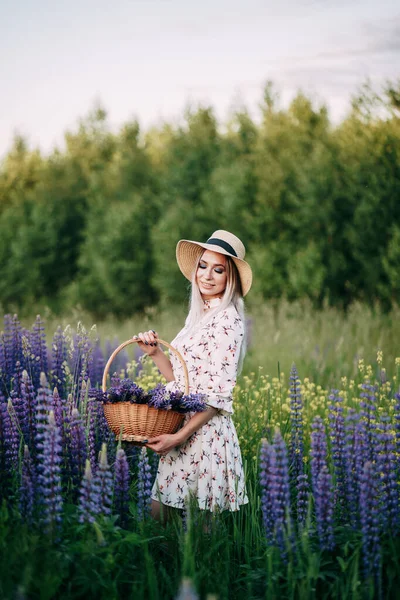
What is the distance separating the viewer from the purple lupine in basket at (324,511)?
119 inches

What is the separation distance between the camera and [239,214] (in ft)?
52.0

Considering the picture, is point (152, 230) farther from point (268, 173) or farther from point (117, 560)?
point (117, 560)

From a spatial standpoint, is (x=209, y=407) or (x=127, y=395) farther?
(x=209, y=407)

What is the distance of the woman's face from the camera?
4070 millimetres

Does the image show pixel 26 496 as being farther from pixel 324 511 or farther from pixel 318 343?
pixel 318 343

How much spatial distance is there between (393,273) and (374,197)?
5.88 ft

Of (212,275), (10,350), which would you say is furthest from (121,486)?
(10,350)

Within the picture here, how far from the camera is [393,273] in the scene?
12.3 m

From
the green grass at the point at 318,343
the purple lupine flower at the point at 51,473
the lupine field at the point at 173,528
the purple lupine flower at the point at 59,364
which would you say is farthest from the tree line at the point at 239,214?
the purple lupine flower at the point at 51,473

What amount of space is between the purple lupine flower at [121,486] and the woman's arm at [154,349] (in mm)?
795

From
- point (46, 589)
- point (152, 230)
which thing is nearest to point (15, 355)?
point (46, 589)

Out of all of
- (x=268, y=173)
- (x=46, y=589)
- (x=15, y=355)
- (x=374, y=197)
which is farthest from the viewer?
(x=268, y=173)

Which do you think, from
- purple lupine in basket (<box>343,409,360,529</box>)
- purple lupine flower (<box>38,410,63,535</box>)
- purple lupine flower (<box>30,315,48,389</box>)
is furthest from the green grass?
purple lupine flower (<box>38,410,63,535</box>)

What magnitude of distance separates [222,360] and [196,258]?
93cm
